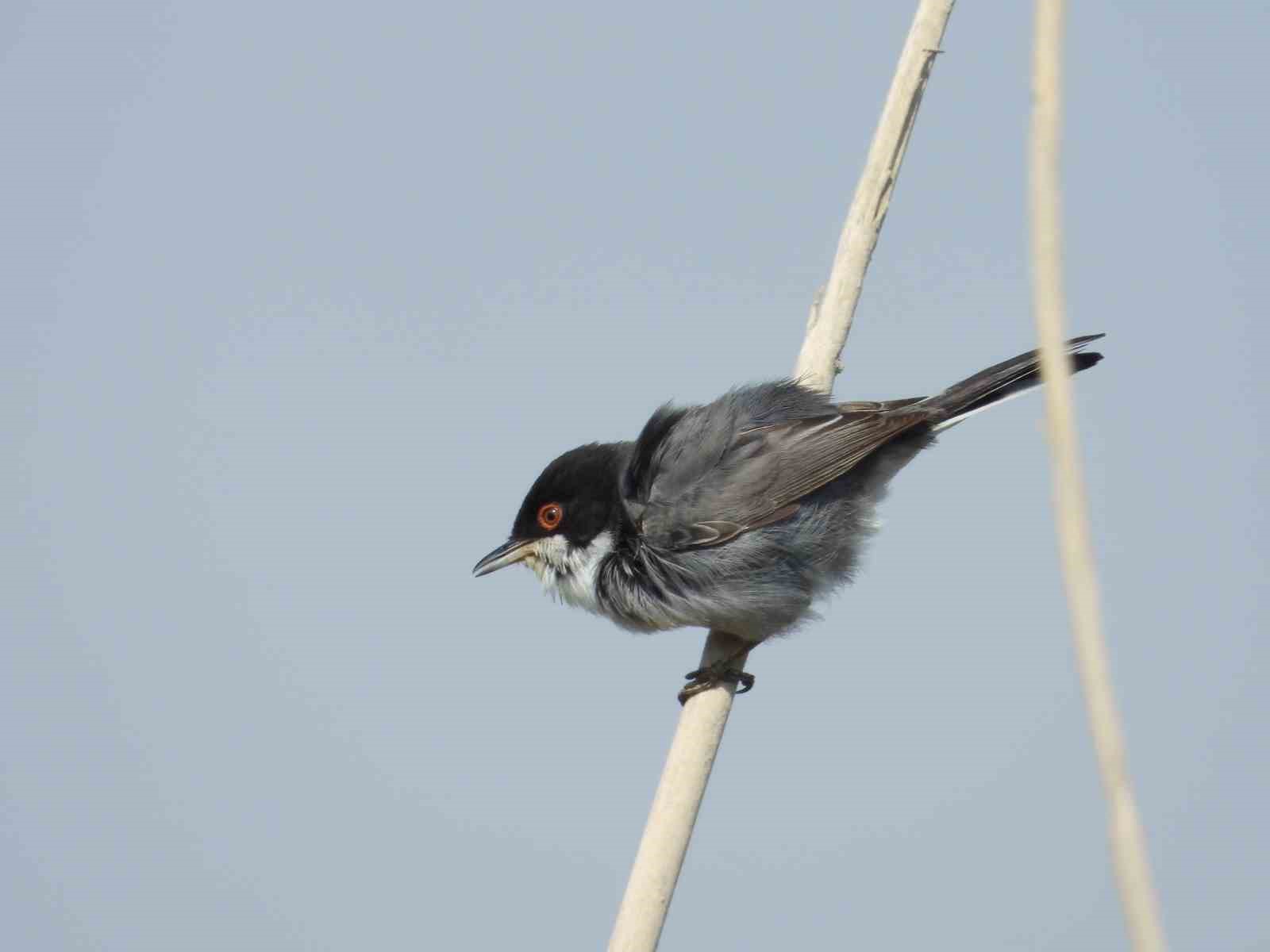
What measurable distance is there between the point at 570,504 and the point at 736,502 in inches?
26.1

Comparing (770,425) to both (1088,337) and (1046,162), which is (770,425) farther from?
(1046,162)

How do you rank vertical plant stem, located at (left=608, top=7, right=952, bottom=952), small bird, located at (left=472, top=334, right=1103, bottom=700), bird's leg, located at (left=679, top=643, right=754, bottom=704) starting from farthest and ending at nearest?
small bird, located at (left=472, top=334, right=1103, bottom=700), bird's leg, located at (left=679, top=643, right=754, bottom=704), vertical plant stem, located at (left=608, top=7, right=952, bottom=952)

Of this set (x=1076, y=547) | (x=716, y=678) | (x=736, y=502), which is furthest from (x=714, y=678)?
(x=1076, y=547)

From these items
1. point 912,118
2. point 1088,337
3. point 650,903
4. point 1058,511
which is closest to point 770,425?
point 1088,337

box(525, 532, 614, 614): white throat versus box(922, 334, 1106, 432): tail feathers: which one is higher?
box(922, 334, 1106, 432): tail feathers

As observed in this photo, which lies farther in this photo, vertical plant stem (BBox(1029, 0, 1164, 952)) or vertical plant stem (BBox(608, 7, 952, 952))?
vertical plant stem (BBox(608, 7, 952, 952))

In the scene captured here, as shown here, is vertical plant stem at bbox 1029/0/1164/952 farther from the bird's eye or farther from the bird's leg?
the bird's eye

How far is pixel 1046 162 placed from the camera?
129 cm

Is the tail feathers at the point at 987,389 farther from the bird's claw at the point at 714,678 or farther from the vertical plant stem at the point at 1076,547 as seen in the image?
the vertical plant stem at the point at 1076,547

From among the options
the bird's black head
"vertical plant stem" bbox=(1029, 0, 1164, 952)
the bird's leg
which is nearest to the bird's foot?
the bird's leg

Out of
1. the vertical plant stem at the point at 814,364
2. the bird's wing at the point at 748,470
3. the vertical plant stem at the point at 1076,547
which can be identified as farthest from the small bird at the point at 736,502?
the vertical plant stem at the point at 1076,547

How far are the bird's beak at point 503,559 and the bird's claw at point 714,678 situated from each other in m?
1.06

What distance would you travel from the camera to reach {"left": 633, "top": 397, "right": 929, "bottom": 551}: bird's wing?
15.9ft

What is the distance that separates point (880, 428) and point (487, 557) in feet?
5.48
